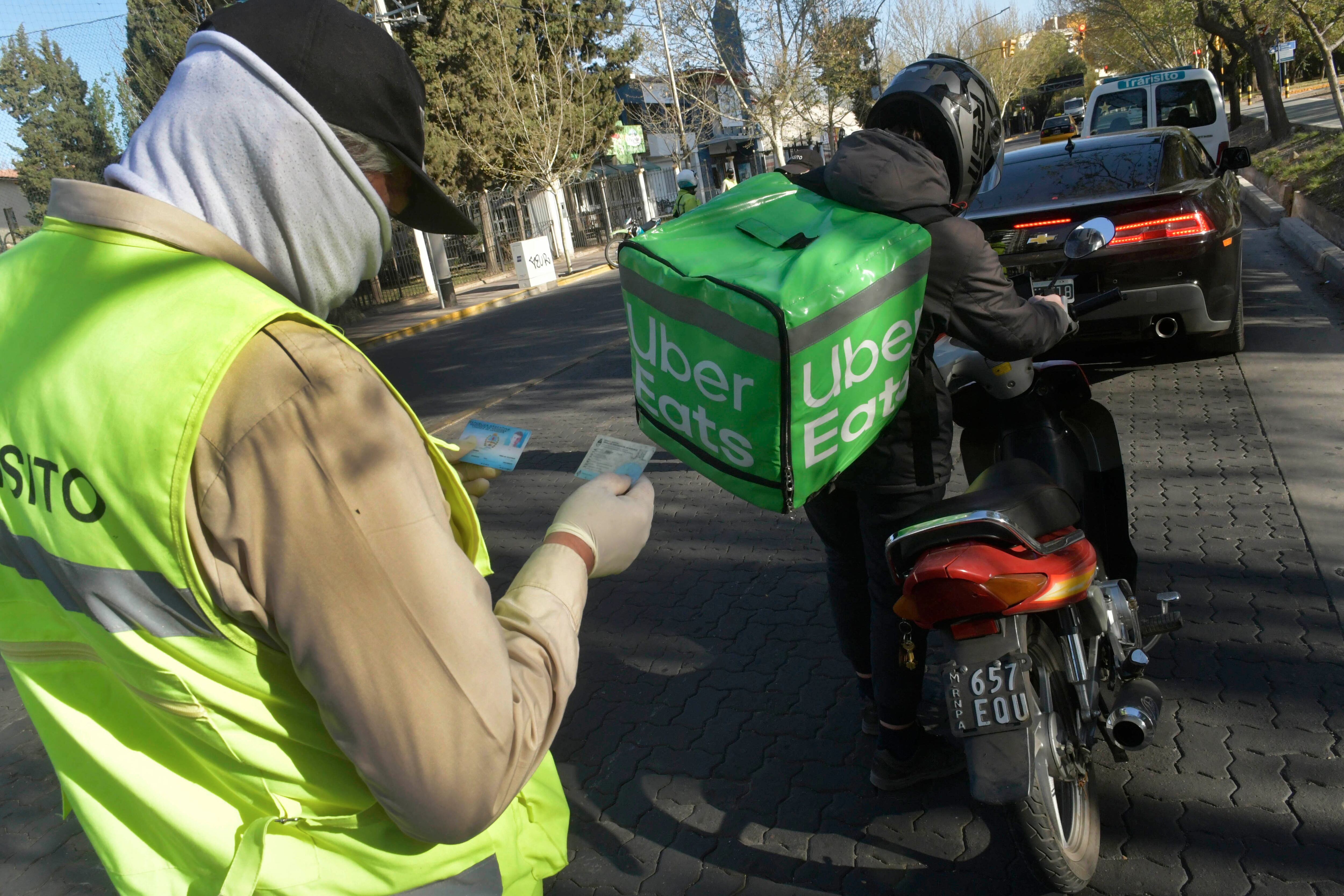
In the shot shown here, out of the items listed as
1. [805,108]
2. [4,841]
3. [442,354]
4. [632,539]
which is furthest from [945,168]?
[805,108]

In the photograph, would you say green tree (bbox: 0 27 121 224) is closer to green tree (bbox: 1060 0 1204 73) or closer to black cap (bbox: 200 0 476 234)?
black cap (bbox: 200 0 476 234)

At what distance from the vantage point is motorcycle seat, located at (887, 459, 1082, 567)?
7.27 feet

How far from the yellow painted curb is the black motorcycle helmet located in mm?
14875

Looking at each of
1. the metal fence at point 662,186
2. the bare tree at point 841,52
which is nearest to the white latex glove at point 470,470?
the bare tree at point 841,52

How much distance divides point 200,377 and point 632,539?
623 millimetres

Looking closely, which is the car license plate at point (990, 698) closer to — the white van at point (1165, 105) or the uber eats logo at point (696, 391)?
the uber eats logo at point (696, 391)

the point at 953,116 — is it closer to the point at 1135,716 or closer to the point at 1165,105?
the point at 1135,716

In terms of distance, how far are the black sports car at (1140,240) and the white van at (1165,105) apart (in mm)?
9959

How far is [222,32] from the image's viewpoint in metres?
0.99

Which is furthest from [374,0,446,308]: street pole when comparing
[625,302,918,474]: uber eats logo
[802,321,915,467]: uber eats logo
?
[802,321,915,467]: uber eats logo

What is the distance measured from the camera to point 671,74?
101ft

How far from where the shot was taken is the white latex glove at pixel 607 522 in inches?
48.6

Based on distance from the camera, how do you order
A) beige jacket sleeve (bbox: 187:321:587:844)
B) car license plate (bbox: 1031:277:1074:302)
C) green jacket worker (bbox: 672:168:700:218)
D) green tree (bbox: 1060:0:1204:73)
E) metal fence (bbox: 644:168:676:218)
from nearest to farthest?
beige jacket sleeve (bbox: 187:321:587:844)
car license plate (bbox: 1031:277:1074:302)
green jacket worker (bbox: 672:168:700:218)
green tree (bbox: 1060:0:1204:73)
metal fence (bbox: 644:168:676:218)

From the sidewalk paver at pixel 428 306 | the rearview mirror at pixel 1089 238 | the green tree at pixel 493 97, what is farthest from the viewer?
the green tree at pixel 493 97
